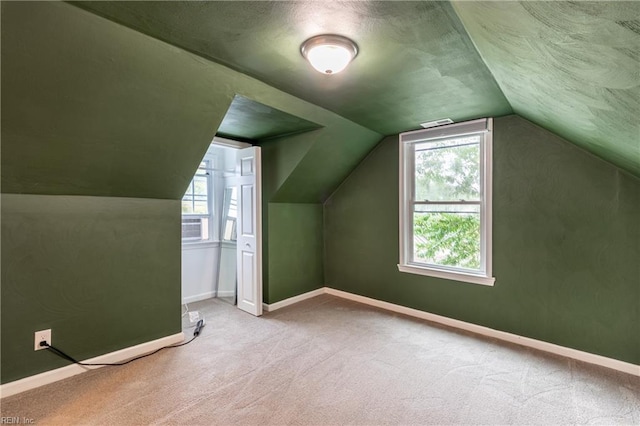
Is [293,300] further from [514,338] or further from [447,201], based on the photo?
[514,338]

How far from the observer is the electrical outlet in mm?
2168

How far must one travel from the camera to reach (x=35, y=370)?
216 centimetres

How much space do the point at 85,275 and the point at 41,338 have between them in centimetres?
50

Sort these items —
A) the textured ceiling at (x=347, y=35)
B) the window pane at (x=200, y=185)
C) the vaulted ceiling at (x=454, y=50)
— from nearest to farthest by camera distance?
the vaulted ceiling at (x=454, y=50), the textured ceiling at (x=347, y=35), the window pane at (x=200, y=185)

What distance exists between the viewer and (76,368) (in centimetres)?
231

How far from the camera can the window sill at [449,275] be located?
309cm

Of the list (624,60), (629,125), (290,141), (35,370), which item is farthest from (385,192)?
(35,370)

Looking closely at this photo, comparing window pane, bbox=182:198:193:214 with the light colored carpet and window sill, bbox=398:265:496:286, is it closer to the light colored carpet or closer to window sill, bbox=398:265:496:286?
the light colored carpet

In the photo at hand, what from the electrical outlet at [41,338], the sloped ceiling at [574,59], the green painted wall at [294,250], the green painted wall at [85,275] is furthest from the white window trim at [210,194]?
the sloped ceiling at [574,59]

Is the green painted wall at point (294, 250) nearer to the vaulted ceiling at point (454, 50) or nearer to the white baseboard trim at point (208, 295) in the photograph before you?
the white baseboard trim at point (208, 295)

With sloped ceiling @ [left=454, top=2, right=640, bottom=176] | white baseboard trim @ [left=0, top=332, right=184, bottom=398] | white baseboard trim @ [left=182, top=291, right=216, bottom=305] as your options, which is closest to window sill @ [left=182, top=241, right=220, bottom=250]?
white baseboard trim @ [left=182, top=291, right=216, bottom=305]

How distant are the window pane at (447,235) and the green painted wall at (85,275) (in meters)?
2.72

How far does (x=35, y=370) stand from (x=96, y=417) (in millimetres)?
763

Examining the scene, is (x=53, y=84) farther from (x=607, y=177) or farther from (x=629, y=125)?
(x=607, y=177)
